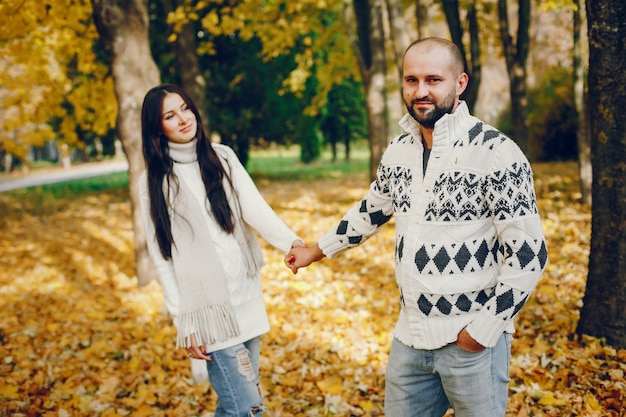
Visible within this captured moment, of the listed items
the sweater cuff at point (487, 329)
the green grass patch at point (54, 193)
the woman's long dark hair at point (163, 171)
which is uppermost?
the woman's long dark hair at point (163, 171)

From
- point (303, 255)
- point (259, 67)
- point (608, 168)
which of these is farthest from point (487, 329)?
point (259, 67)

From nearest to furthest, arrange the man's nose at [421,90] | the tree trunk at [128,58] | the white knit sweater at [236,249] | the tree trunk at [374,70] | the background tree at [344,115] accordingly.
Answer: the man's nose at [421,90], the white knit sweater at [236,249], the tree trunk at [128,58], the tree trunk at [374,70], the background tree at [344,115]

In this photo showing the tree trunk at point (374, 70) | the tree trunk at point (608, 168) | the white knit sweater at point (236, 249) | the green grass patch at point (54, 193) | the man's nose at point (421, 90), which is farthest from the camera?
the green grass patch at point (54, 193)

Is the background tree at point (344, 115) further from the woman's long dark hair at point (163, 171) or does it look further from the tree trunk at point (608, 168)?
the woman's long dark hair at point (163, 171)

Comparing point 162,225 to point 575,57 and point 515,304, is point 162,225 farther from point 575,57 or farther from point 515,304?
point 575,57

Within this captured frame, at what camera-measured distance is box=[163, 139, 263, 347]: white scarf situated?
8.82 feet

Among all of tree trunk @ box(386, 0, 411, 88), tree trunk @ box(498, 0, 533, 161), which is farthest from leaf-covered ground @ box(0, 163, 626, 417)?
tree trunk @ box(386, 0, 411, 88)

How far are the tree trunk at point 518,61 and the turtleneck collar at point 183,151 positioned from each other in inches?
336

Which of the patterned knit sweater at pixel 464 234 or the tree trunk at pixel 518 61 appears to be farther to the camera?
the tree trunk at pixel 518 61

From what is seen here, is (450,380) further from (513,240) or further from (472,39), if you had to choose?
(472,39)

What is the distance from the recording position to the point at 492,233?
83.7 inches

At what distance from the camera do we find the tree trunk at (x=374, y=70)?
10.4m

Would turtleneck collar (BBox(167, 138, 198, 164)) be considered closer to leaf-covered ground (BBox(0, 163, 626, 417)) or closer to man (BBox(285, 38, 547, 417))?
man (BBox(285, 38, 547, 417))

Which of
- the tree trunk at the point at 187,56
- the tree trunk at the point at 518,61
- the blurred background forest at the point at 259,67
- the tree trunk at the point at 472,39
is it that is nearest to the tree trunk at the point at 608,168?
the blurred background forest at the point at 259,67
